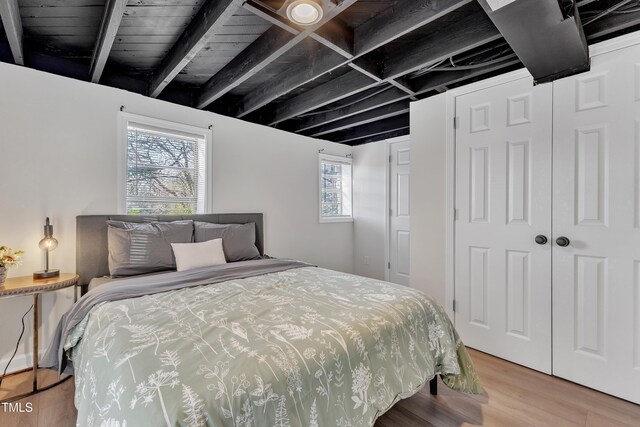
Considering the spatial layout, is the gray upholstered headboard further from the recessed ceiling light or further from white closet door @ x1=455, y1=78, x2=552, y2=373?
white closet door @ x1=455, y1=78, x2=552, y2=373

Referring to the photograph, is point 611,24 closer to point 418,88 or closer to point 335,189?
point 418,88

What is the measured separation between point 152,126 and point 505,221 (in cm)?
324

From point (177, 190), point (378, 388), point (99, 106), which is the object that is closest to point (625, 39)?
point (378, 388)

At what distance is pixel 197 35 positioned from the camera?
1957 millimetres

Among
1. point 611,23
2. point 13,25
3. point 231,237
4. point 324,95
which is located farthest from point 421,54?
point 13,25

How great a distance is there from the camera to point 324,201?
4.48 metres

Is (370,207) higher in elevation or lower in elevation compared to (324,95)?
lower

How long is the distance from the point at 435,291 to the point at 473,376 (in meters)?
1.06

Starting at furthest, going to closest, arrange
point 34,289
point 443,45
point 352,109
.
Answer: point 352,109
point 443,45
point 34,289

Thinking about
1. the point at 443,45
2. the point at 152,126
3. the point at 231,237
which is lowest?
the point at 231,237

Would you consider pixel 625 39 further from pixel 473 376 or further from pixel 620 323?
pixel 473 376

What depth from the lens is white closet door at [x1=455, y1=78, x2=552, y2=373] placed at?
7.13 feet

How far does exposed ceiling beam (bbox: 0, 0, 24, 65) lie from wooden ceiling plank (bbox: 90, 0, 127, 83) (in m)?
0.40

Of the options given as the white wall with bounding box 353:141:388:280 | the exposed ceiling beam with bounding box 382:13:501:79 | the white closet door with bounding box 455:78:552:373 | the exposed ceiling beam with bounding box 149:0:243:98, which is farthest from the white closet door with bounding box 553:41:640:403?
the white wall with bounding box 353:141:388:280
